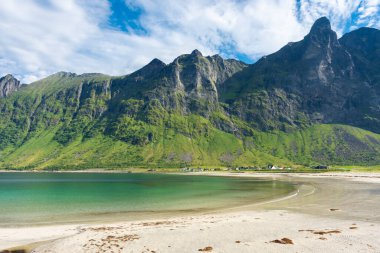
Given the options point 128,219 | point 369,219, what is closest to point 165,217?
point 128,219

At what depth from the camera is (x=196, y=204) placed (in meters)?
66.6

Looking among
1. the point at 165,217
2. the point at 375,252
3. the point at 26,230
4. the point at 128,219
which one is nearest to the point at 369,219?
the point at 375,252

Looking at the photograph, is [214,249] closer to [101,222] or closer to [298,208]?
[101,222]

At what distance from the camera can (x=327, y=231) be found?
35.4 meters

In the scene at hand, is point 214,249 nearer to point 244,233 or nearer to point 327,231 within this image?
point 244,233

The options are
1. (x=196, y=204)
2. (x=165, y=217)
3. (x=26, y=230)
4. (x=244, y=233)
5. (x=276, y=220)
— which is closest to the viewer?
(x=244, y=233)

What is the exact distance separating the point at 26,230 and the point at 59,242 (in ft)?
37.2

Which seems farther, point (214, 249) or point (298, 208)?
point (298, 208)

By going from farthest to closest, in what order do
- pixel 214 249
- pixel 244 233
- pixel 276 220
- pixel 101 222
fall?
pixel 101 222, pixel 276 220, pixel 244 233, pixel 214 249

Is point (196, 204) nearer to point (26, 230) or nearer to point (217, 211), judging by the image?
point (217, 211)

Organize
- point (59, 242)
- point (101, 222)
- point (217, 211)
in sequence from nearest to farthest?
1. point (59, 242)
2. point (101, 222)
3. point (217, 211)

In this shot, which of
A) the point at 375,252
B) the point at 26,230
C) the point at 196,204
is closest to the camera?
the point at 375,252

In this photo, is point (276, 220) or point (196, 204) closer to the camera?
point (276, 220)

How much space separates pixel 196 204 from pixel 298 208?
67.8ft
